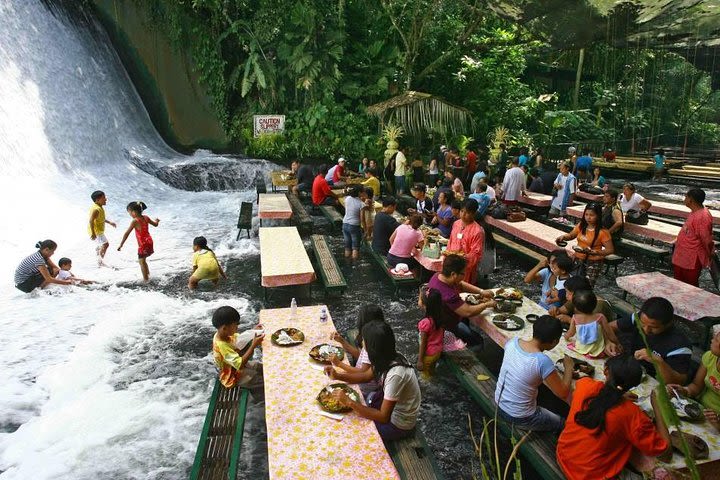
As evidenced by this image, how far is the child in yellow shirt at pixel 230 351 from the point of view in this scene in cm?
476

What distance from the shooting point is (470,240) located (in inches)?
292

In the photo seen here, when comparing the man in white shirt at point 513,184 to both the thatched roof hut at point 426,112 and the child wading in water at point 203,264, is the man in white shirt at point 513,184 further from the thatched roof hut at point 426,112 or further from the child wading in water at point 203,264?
the child wading in water at point 203,264

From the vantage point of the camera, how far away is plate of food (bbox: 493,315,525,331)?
5391 mm

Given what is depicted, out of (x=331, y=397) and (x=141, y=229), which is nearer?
(x=331, y=397)

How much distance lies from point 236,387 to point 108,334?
323 cm

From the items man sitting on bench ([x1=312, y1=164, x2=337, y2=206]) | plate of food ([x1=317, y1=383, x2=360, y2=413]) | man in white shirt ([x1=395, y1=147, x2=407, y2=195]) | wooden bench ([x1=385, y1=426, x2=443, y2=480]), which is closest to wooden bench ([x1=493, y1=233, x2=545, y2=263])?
man sitting on bench ([x1=312, y1=164, x2=337, y2=206])

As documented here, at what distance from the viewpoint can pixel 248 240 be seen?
1209 cm

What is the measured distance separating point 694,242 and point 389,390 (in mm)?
6104

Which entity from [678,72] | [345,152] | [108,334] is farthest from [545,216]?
[678,72]

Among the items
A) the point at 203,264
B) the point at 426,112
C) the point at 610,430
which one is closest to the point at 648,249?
the point at 610,430

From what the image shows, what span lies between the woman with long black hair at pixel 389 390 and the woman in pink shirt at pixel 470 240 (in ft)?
12.3

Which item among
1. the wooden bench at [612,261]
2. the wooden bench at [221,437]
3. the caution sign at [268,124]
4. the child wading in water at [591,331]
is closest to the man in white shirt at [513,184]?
the wooden bench at [612,261]

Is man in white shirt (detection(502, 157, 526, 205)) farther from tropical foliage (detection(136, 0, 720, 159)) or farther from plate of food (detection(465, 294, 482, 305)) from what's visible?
plate of food (detection(465, 294, 482, 305))

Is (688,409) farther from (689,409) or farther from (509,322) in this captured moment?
(509,322)
